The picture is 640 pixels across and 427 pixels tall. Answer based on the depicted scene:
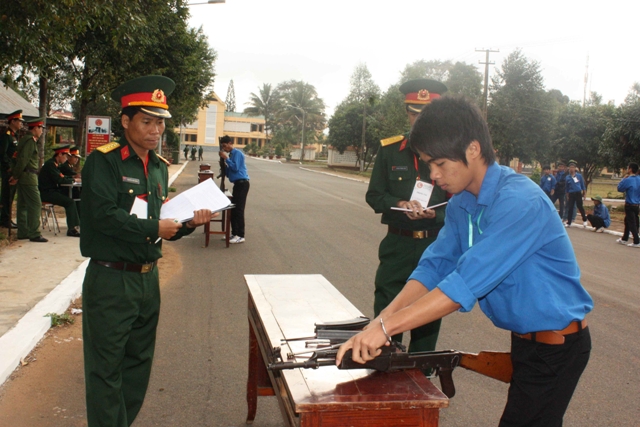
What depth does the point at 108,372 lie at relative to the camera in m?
3.34

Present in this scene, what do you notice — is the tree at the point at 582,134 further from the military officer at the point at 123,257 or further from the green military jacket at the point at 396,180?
the military officer at the point at 123,257

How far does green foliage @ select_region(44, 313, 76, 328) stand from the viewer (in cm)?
595

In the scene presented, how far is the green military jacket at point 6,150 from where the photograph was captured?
1124 centimetres

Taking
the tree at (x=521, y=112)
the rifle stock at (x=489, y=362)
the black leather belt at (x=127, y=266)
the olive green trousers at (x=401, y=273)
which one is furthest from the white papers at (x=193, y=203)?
the tree at (x=521, y=112)

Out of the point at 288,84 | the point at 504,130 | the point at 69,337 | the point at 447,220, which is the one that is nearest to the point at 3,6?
the point at 69,337

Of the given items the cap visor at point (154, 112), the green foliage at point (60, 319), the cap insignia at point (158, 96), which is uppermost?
the cap insignia at point (158, 96)

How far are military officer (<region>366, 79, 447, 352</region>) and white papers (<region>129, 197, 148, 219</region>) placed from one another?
176 cm

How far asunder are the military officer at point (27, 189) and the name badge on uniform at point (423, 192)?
7.94 meters

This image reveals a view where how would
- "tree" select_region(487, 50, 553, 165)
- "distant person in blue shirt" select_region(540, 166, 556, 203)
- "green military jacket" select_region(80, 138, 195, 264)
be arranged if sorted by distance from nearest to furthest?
"green military jacket" select_region(80, 138, 195, 264), "distant person in blue shirt" select_region(540, 166, 556, 203), "tree" select_region(487, 50, 553, 165)

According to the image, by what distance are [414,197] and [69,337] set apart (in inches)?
136

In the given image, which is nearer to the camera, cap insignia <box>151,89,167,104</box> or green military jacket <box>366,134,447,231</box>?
cap insignia <box>151,89,167,104</box>

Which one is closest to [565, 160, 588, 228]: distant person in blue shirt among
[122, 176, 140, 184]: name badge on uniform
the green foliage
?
the green foliage

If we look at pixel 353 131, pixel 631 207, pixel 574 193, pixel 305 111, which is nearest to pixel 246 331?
pixel 631 207

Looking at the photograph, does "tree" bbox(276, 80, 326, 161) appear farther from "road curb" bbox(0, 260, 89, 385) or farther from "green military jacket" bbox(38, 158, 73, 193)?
"road curb" bbox(0, 260, 89, 385)
